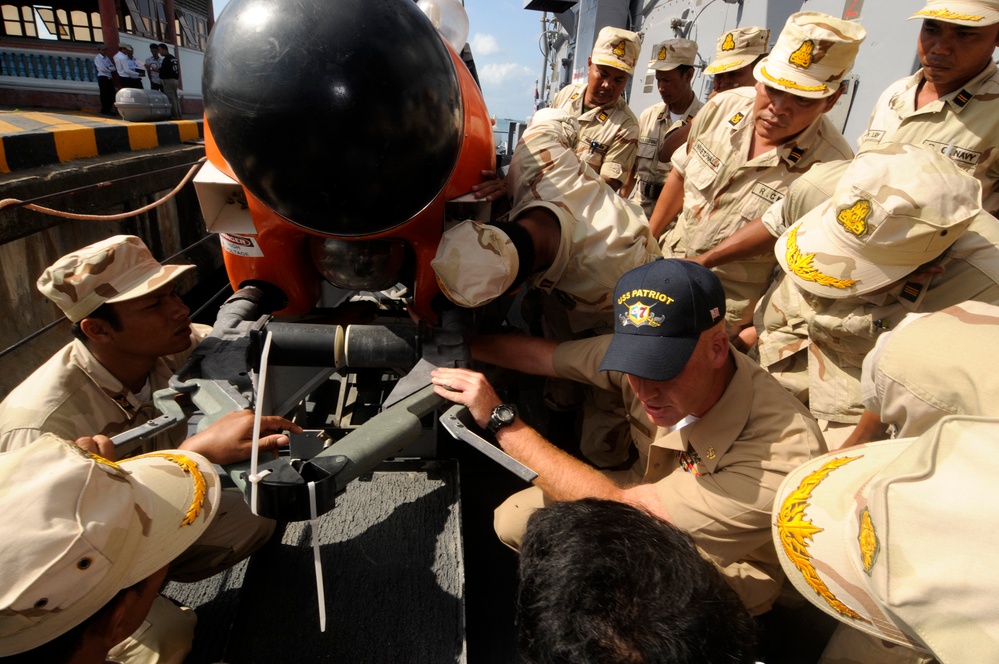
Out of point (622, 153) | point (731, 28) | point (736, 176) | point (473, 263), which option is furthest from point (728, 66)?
point (473, 263)

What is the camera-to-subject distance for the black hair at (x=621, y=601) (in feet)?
3.23

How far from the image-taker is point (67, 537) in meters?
0.96

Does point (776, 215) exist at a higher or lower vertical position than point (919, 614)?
higher

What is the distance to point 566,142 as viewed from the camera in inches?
95.4

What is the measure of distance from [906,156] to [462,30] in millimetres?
2430

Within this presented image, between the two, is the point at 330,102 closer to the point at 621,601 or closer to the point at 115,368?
the point at 621,601

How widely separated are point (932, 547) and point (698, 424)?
3.45 feet

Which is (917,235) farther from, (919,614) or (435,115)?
(435,115)

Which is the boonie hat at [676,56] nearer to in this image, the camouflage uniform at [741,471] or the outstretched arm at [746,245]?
the outstretched arm at [746,245]

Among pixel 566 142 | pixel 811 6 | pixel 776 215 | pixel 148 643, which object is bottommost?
pixel 148 643

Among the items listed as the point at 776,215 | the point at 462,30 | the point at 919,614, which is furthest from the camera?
the point at 462,30

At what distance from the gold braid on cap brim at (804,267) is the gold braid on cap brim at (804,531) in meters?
0.78

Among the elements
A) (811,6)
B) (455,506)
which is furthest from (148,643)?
(811,6)

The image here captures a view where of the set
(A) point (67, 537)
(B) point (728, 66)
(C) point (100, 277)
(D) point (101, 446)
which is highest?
(B) point (728, 66)
